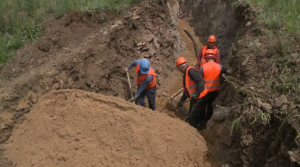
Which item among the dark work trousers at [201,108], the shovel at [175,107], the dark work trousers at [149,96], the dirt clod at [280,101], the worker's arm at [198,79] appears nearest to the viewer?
the dirt clod at [280,101]

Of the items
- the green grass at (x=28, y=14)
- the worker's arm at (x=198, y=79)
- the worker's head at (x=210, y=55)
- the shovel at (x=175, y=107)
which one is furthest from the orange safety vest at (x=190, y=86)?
the green grass at (x=28, y=14)

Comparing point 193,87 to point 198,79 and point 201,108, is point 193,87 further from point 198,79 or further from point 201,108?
point 201,108

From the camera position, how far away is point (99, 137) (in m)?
3.80

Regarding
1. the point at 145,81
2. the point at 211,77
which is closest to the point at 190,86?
the point at 211,77

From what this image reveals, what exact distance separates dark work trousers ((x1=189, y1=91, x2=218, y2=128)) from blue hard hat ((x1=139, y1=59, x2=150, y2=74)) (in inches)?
44.5

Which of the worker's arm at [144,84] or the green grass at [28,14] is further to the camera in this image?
the green grass at [28,14]

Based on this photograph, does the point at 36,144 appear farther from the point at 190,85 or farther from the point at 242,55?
the point at 242,55

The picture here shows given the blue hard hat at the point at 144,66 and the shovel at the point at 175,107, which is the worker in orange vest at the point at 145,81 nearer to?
the blue hard hat at the point at 144,66

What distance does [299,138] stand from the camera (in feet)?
8.16

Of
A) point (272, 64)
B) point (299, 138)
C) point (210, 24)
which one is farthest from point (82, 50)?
point (210, 24)

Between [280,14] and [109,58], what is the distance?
391cm

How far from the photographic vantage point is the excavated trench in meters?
4.27

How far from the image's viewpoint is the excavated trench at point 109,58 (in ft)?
14.0

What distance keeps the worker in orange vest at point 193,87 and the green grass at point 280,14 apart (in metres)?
1.87
